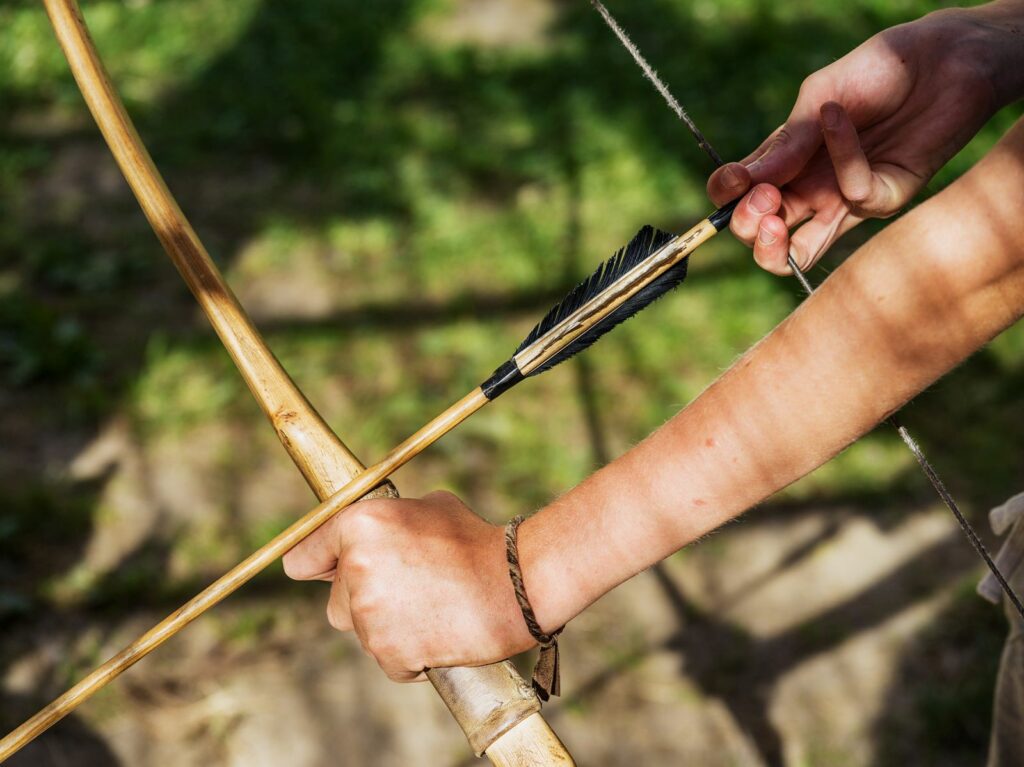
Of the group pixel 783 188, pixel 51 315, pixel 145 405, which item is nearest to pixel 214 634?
pixel 145 405

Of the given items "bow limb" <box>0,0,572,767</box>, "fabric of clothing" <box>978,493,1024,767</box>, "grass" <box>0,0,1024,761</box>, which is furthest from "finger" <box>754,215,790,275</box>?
"grass" <box>0,0,1024,761</box>

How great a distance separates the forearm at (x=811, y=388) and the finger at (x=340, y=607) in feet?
0.67

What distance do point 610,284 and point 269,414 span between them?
17.0 inches

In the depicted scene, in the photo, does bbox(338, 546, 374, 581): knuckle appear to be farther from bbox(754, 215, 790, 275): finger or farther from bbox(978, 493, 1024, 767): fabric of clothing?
bbox(978, 493, 1024, 767): fabric of clothing

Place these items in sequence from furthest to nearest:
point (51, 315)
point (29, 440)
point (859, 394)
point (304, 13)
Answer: point (304, 13) → point (51, 315) → point (29, 440) → point (859, 394)

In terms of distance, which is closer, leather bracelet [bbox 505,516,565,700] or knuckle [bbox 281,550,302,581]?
leather bracelet [bbox 505,516,565,700]

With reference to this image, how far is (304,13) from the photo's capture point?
365 cm

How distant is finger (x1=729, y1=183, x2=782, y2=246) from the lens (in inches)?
42.1

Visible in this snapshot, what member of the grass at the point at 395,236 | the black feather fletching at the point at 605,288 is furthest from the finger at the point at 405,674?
the grass at the point at 395,236

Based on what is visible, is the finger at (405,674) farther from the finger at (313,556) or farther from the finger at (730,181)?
the finger at (730,181)

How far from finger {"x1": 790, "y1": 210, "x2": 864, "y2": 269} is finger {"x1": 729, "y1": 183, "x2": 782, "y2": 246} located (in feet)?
0.45

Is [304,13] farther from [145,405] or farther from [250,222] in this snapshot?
[145,405]

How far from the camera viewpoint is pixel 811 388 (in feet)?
2.77

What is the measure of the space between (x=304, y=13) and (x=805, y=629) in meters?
2.80
